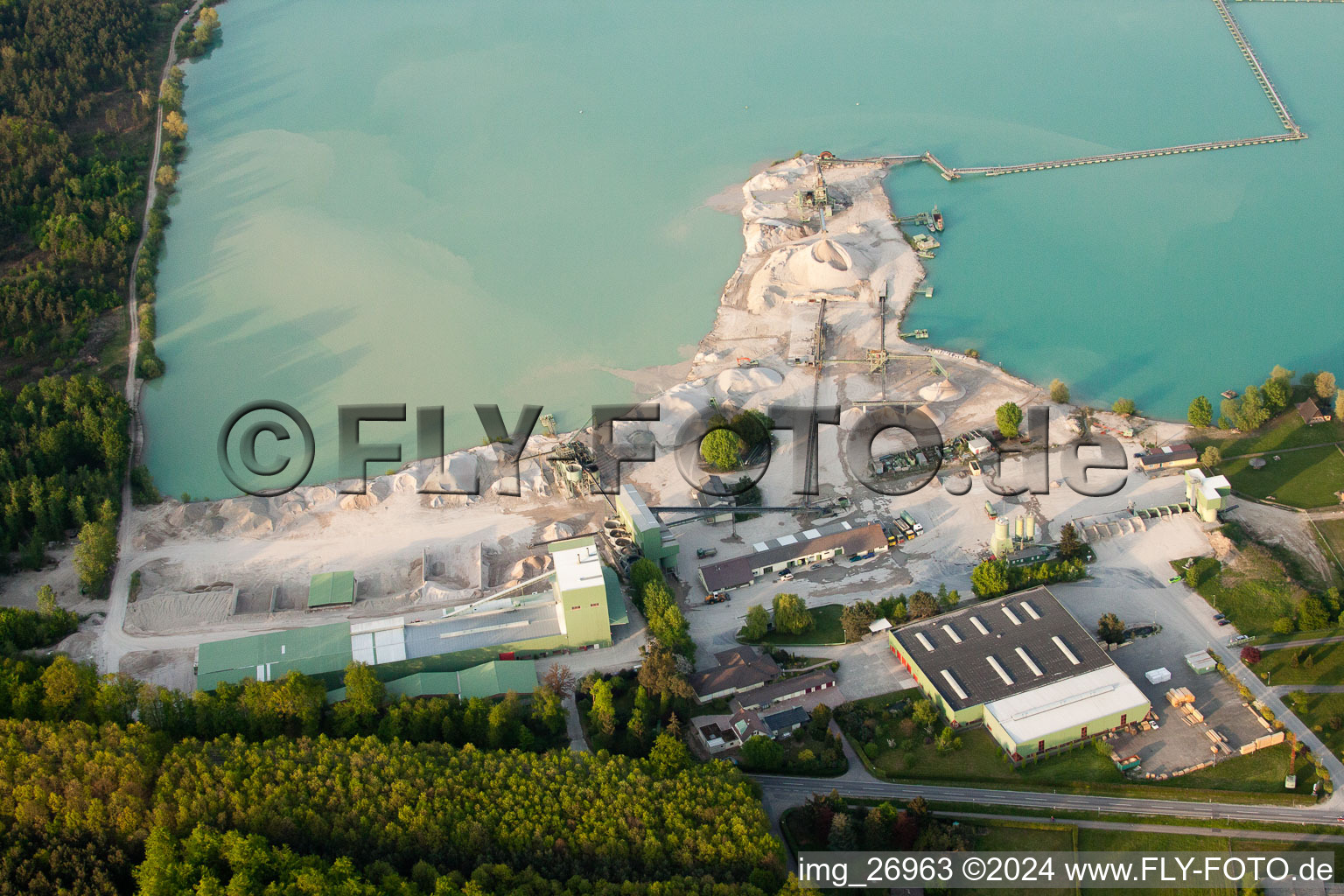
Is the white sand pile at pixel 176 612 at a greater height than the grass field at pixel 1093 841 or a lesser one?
greater

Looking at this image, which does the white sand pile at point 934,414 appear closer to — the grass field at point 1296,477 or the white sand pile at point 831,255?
the grass field at point 1296,477

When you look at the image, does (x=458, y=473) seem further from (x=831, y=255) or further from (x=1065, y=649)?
(x=1065, y=649)

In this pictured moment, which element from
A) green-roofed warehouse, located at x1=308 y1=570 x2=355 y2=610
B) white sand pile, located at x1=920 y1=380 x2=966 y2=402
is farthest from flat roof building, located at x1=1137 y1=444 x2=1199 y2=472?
green-roofed warehouse, located at x1=308 y1=570 x2=355 y2=610

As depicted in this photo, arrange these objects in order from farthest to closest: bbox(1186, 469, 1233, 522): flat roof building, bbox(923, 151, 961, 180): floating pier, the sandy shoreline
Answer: bbox(923, 151, 961, 180): floating pier < bbox(1186, 469, 1233, 522): flat roof building < the sandy shoreline

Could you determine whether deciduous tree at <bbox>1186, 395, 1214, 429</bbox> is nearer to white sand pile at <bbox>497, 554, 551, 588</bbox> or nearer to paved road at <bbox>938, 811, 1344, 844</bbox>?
paved road at <bbox>938, 811, 1344, 844</bbox>

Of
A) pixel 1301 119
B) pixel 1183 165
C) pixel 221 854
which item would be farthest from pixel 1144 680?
pixel 1301 119

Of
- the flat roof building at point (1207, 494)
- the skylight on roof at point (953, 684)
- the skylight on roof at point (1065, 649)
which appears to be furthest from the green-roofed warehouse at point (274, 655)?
the flat roof building at point (1207, 494)

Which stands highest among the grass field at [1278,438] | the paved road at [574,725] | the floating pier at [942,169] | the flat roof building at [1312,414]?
the floating pier at [942,169]
